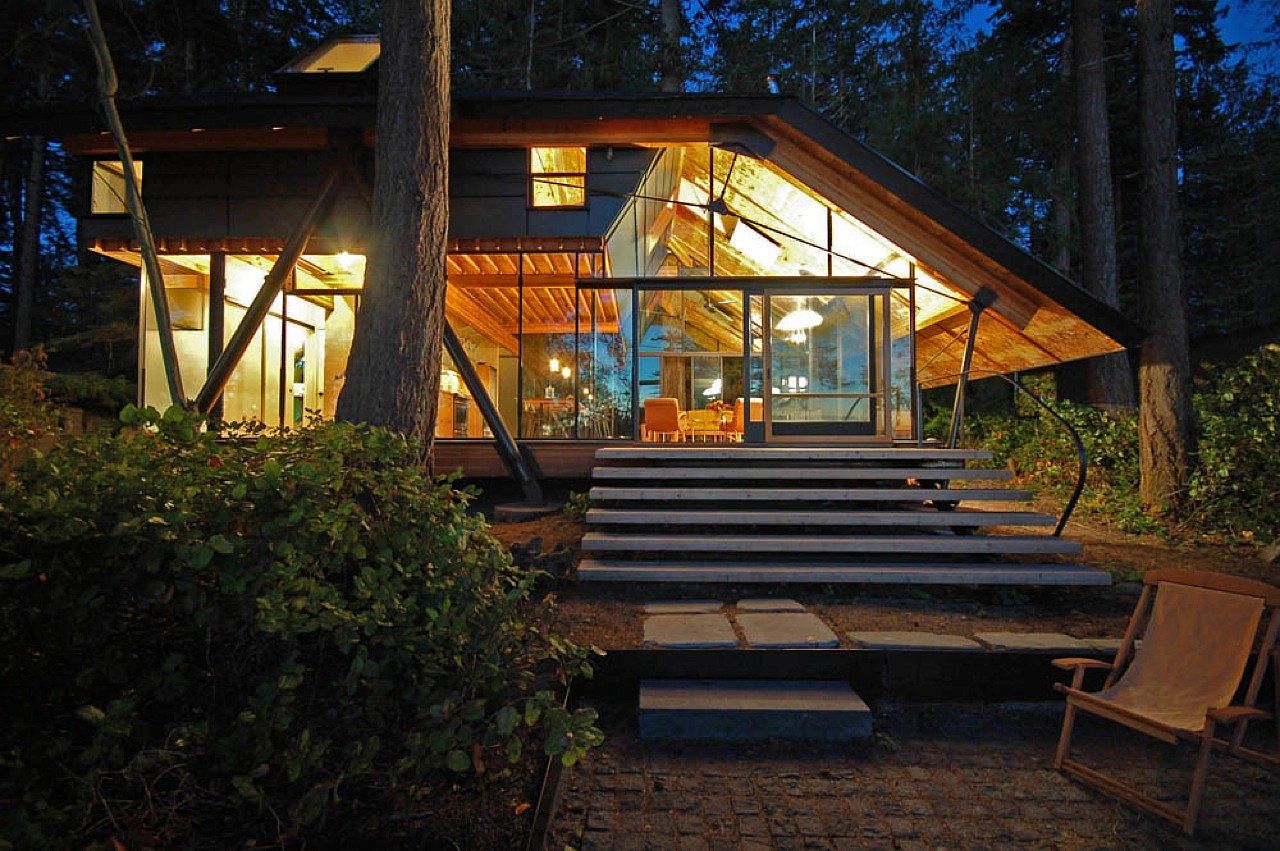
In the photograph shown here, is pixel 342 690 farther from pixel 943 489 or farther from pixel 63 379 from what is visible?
pixel 63 379

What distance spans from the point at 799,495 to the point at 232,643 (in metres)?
5.22

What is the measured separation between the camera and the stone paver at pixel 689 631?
410cm

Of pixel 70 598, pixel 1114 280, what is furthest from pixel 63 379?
pixel 1114 280

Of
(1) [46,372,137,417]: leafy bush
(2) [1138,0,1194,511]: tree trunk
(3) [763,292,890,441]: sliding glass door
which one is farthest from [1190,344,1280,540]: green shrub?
(1) [46,372,137,417]: leafy bush

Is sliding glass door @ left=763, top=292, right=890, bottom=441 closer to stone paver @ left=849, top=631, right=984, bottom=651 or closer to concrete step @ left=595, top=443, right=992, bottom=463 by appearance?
concrete step @ left=595, top=443, right=992, bottom=463

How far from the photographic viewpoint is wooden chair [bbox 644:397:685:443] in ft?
34.1

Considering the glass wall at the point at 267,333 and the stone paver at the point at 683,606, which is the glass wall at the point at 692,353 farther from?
the stone paver at the point at 683,606

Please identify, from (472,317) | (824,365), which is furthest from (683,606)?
(472,317)

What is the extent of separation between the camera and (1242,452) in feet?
24.8

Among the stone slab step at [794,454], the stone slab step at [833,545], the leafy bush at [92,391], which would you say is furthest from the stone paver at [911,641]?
the leafy bush at [92,391]

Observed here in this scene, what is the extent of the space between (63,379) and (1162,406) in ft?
59.3

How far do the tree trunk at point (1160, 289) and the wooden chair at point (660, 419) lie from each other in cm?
605

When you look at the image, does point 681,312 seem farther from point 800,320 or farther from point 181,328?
point 181,328

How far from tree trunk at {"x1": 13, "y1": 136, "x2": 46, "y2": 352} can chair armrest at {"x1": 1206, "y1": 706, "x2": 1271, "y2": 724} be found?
74.7ft
